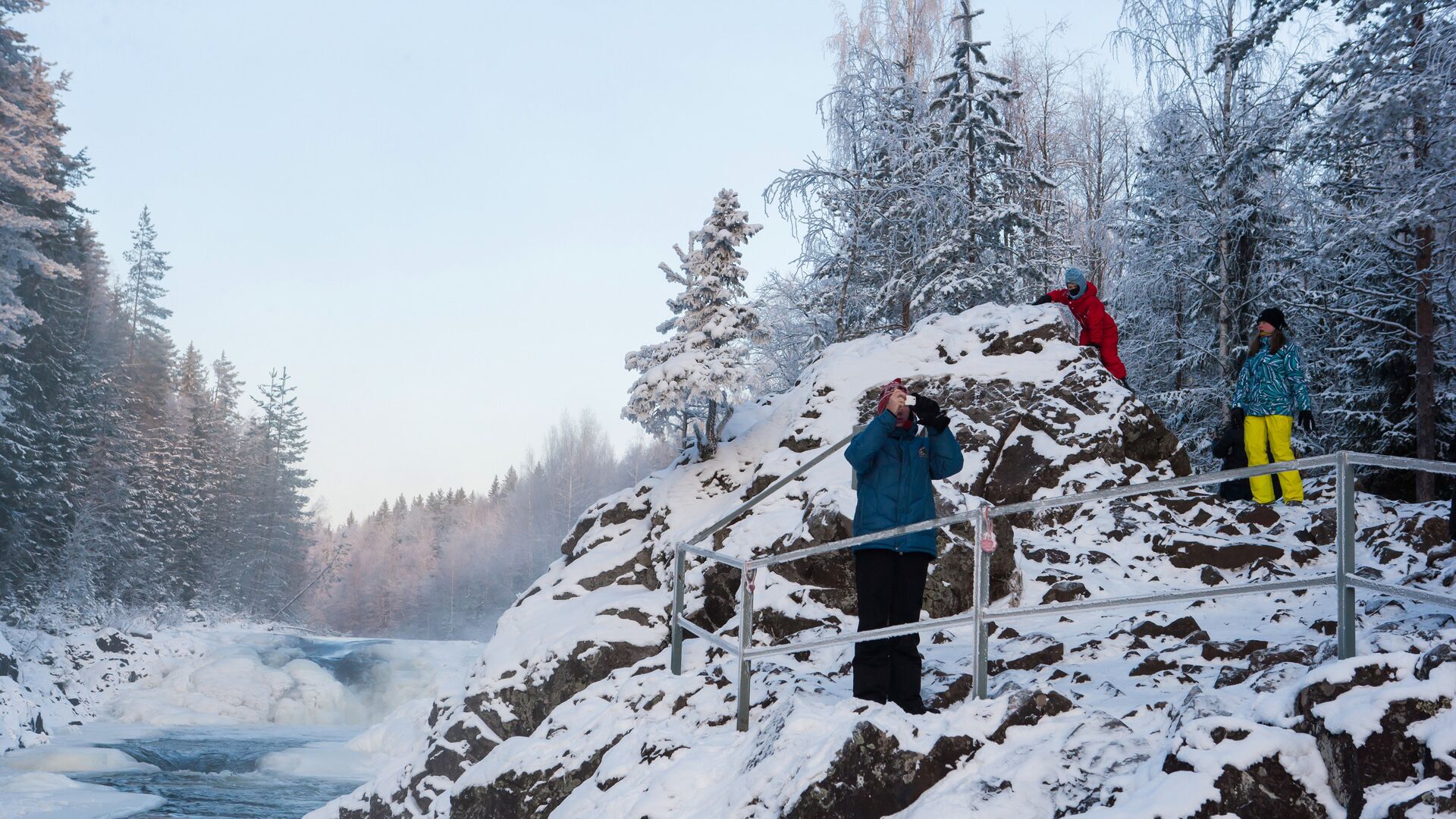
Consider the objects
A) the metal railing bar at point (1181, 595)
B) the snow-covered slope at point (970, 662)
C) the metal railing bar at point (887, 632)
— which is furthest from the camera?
the metal railing bar at point (887, 632)

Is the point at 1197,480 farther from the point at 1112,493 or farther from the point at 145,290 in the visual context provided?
the point at 145,290

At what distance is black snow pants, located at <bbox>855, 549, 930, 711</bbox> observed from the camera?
5805mm

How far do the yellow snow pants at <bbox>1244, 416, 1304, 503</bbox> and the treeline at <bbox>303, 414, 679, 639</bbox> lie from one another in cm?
5285

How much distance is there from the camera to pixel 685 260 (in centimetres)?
1809

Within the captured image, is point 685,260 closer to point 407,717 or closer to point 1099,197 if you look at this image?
point 1099,197

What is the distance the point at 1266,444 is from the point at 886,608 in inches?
165

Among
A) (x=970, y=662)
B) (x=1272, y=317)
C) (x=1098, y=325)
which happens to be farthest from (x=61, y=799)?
(x=1272, y=317)

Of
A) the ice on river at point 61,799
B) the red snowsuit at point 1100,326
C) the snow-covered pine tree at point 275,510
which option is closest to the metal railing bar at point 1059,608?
the red snowsuit at point 1100,326

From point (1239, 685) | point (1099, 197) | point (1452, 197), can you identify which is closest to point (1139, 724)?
point (1239, 685)

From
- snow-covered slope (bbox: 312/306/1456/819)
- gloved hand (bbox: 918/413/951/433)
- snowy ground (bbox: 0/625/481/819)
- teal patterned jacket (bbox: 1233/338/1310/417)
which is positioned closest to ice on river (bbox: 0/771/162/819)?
snowy ground (bbox: 0/625/481/819)

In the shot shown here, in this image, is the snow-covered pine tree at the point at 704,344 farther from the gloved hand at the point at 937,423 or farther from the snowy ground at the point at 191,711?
the gloved hand at the point at 937,423

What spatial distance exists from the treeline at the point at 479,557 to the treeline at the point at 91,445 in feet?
29.0

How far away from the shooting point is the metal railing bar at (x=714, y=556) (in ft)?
21.3

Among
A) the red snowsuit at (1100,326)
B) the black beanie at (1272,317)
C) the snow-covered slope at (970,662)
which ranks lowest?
the snow-covered slope at (970,662)
